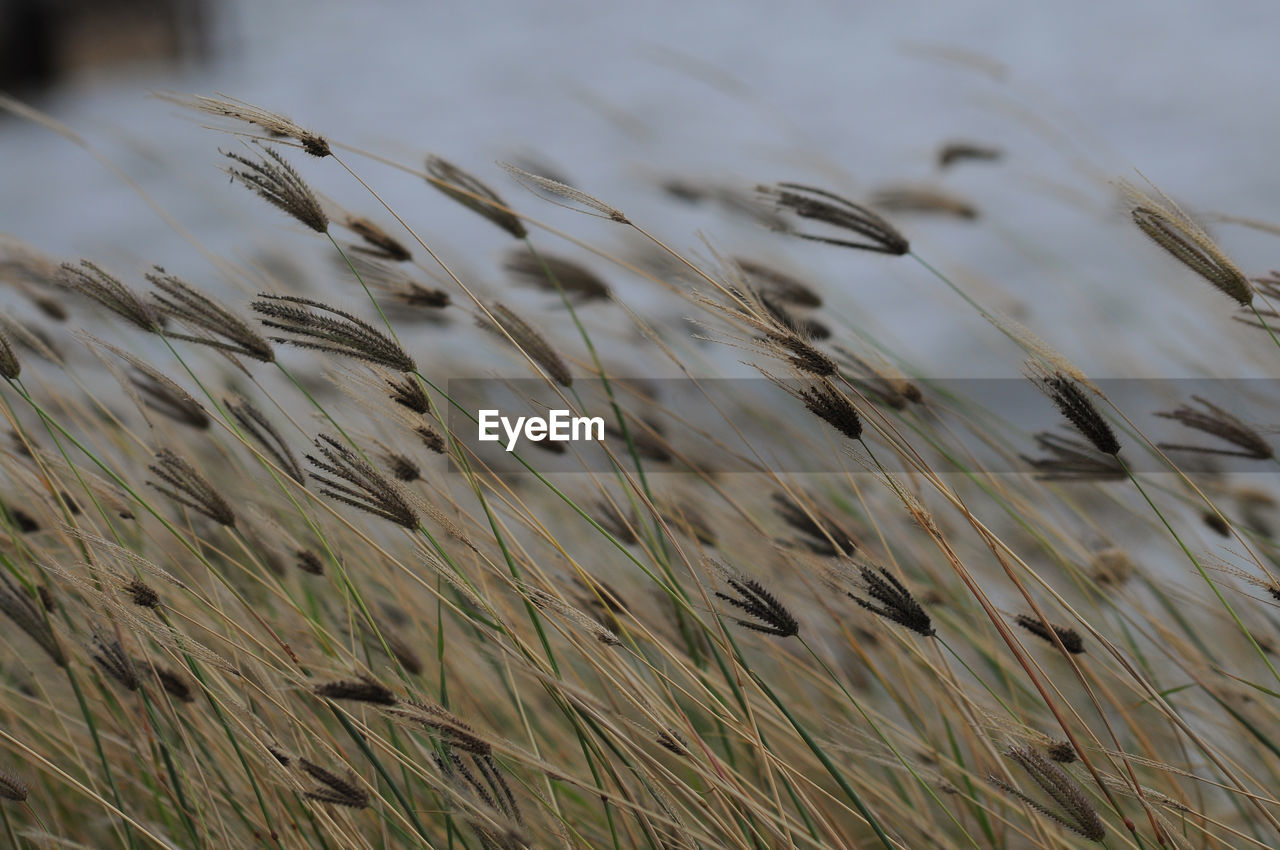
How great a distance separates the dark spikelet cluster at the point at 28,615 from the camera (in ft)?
3.01

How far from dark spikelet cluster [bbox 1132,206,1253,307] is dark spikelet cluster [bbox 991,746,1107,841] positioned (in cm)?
46

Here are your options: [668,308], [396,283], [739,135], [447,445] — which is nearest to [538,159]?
[668,308]

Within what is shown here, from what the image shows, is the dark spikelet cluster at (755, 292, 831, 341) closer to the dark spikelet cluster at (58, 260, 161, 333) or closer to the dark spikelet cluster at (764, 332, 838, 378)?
the dark spikelet cluster at (764, 332, 838, 378)

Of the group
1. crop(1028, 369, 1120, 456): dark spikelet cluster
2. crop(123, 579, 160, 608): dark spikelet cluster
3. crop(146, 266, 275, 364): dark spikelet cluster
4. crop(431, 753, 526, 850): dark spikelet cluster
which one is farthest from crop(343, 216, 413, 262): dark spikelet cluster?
crop(1028, 369, 1120, 456): dark spikelet cluster

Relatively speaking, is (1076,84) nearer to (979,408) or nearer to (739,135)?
(739,135)

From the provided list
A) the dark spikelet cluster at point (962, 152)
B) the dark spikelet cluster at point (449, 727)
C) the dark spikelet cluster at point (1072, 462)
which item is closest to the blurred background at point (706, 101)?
the dark spikelet cluster at point (962, 152)

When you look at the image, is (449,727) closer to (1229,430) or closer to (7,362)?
(7,362)

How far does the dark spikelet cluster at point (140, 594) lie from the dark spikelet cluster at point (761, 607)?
481 millimetres

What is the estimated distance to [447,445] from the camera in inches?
36.2

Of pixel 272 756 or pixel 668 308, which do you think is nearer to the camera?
pixel 272 756

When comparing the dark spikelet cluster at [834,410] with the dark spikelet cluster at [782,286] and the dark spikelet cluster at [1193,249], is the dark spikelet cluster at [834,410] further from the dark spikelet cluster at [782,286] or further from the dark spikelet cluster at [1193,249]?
the dark spikelet cluster at [782,286]

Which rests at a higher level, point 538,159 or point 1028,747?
point 538,159

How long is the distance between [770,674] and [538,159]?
90 cm

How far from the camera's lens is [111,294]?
94 centimetres
